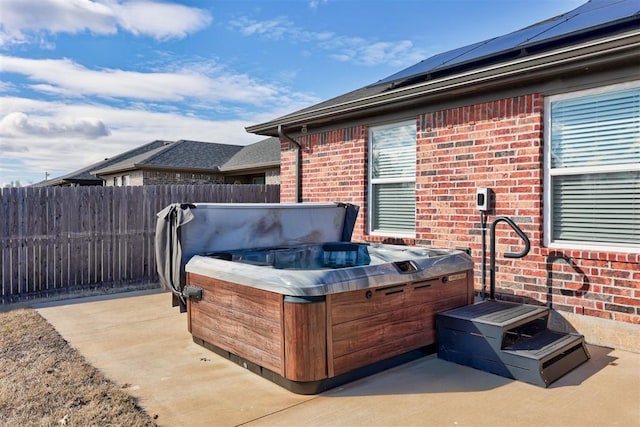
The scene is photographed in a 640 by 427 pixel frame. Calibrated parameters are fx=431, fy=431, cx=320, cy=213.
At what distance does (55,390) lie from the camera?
10.2 ft

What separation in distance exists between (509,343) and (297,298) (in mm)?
2170

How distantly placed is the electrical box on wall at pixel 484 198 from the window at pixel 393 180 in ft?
3.75

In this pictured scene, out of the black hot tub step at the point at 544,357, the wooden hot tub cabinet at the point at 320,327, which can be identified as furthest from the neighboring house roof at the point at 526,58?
the black hot tub step at the point at 544,357

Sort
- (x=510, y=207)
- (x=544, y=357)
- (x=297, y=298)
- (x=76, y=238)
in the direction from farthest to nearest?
(x=76, y=238), (x=510, y=207), (x=544, y=357), (x=297, y=298)

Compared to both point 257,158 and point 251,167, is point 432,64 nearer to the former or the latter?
point 251,167

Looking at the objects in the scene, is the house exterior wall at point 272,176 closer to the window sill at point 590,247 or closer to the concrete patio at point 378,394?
the concrete patio at point 378,394

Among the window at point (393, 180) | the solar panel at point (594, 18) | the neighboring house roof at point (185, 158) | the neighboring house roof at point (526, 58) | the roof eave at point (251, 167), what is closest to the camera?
the neighboring house roof at point (526, 58)

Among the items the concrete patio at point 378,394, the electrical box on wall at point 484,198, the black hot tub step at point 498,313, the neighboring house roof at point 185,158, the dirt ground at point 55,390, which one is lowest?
the concrete patio at point 378,394

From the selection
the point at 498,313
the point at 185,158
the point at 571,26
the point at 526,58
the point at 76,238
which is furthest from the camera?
the point at 185,158

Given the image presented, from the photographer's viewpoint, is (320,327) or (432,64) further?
(432,64)

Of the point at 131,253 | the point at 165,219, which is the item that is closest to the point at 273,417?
the point at 165,219

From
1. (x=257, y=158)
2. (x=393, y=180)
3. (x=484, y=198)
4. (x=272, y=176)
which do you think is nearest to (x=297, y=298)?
(x=484, y=198)

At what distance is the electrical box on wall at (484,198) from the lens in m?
4.76

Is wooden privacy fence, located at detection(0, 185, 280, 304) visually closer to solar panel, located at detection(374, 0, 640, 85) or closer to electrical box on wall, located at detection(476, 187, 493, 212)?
solar panel, located at detection(374, 0, 640, 85)
